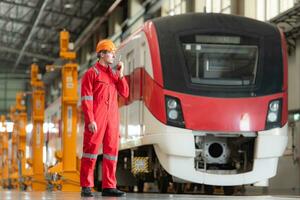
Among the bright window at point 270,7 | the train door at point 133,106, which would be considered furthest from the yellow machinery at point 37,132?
the train door at point 133,106

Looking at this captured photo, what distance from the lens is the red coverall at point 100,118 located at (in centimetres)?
743

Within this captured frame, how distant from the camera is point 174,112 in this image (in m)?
9.88

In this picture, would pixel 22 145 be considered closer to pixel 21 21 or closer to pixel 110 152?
pixel 21 21

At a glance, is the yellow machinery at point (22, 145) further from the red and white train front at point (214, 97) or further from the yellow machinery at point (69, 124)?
the red and white train front at point (214, 97)

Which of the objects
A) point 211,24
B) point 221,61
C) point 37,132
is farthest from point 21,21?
point 221,61

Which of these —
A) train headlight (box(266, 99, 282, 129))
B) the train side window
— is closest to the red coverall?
the train side window

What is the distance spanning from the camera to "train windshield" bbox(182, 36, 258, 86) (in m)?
10.3

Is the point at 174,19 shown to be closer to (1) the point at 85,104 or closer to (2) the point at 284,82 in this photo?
(2) the point at 284,82

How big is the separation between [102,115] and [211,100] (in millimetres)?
2873

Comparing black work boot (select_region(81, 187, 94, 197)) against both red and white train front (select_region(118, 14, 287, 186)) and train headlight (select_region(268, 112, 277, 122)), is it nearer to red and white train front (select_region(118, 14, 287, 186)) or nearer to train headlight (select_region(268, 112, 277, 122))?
red and white train front (select_region(118, 14, 287, 186))

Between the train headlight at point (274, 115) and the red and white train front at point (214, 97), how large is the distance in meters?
0.02

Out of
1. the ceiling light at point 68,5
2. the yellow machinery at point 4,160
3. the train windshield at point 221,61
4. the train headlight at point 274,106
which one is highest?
the ceiling light at point 68,5

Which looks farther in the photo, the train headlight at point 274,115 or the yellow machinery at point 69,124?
the yellow machinery at point 69,124

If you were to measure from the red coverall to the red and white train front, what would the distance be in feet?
7.37
